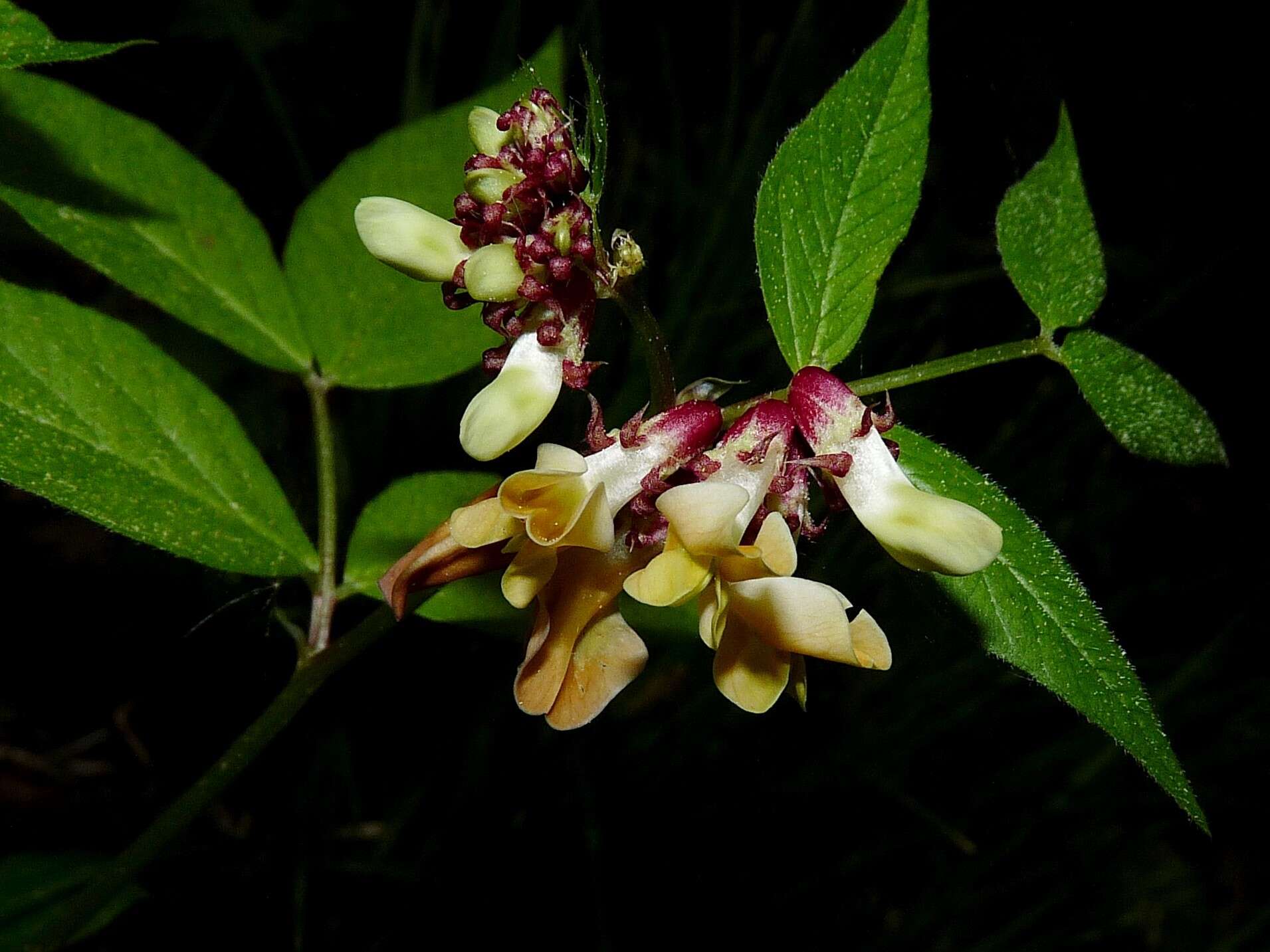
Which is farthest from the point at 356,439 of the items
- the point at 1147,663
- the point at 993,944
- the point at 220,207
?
the point at 1147,663

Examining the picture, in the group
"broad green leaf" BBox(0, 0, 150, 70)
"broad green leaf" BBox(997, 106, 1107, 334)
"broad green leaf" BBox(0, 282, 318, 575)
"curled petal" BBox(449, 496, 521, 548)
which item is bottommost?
"broad green leaf" BBox(0, 282, 318, 575)

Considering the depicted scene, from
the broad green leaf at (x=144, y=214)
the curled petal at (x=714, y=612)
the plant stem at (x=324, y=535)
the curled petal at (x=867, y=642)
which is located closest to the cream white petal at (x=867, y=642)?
the curled petal at (x=867, y=642)

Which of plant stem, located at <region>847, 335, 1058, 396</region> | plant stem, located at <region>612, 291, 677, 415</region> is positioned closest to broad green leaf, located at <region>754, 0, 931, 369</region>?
plant stem, located at <region>847, 335, 1058, 396</region>

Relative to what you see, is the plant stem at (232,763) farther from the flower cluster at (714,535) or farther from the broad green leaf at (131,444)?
the flower cluster at (714,535)

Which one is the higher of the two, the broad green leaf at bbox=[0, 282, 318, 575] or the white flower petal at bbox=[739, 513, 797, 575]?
the white flower petal at bbox=[739, 513, 797, 575]

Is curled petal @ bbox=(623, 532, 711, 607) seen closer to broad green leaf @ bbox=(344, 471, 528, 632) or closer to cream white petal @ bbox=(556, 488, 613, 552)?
cream white petal @ bbox=(556, 488, 613, 552)

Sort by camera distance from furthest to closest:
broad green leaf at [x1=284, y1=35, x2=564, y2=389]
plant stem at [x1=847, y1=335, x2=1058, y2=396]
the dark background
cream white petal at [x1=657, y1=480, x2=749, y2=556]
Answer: the dark background, broad green leaf at [x1=284, y1=35, x2=564, y2=389], plant stem at [x1=847, y1=335, x2=1058, y2=396], cream white petal at [x1=657, y1=480, x2=749, y2=556]
